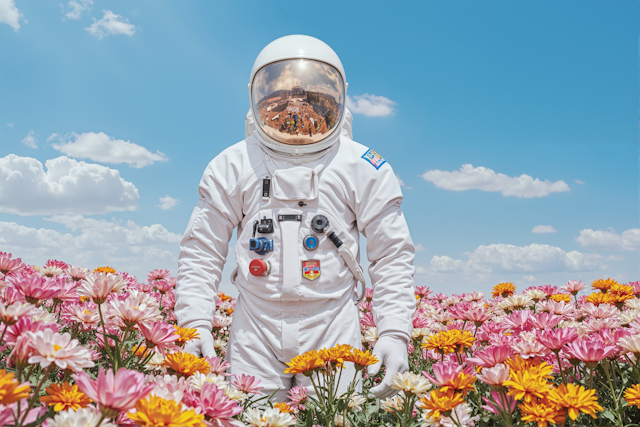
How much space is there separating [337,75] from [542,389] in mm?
2697

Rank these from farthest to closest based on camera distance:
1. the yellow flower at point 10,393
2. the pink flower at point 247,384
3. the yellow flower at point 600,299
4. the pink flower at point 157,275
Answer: the pink flower at point 157,275
the yellow flower at point 600,299
the pink flower at point 247,384
the yellow flower at point 10,393

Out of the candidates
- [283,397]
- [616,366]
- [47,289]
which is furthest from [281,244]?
[616,366]

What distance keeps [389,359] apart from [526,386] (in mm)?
1503

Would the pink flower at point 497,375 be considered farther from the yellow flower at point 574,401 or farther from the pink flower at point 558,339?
the pink flower at point 558,339

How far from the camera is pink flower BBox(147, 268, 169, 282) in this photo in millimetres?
4977

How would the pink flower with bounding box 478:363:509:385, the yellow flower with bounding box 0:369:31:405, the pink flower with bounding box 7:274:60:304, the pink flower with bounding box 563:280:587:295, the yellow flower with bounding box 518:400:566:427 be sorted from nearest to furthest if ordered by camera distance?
1. the yellow flower with bounding box 0:369:31:405
2. the yellow flower with bounding box 518:400:566:427
3. the pink flower with bounding box 478:363:509:385
4. the pink flower with bounding box 7:274:60:304
5. the pink flower with bounding box 563:280:587:295

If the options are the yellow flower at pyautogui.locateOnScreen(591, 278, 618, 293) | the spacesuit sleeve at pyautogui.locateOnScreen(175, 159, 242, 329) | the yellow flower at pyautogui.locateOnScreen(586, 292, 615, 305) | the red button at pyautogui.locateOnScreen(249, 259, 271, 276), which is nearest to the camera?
the red button at pyautogui.locateOnScreen(249, 259, 271, 276)

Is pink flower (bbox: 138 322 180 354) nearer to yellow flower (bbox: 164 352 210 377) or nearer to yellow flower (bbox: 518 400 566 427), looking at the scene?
yellow flower (bbox: 164 352 210 377)

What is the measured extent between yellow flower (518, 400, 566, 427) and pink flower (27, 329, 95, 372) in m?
1.40

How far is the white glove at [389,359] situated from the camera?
286 cm

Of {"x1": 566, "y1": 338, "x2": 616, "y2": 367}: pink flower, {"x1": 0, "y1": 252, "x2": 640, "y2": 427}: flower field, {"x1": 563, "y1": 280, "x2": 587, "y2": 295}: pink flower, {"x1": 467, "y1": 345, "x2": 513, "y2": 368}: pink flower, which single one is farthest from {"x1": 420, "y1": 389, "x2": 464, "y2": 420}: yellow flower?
{"x1": 563, "y1": 280, "x2": 587, "y2": 295}: pink flower

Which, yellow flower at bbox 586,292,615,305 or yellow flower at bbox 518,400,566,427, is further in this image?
yellow flower at bbox 586,292,615,305

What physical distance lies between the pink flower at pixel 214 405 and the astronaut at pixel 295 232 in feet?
5.40

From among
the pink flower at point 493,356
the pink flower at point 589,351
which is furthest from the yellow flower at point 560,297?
the pink flower at point 493,356
